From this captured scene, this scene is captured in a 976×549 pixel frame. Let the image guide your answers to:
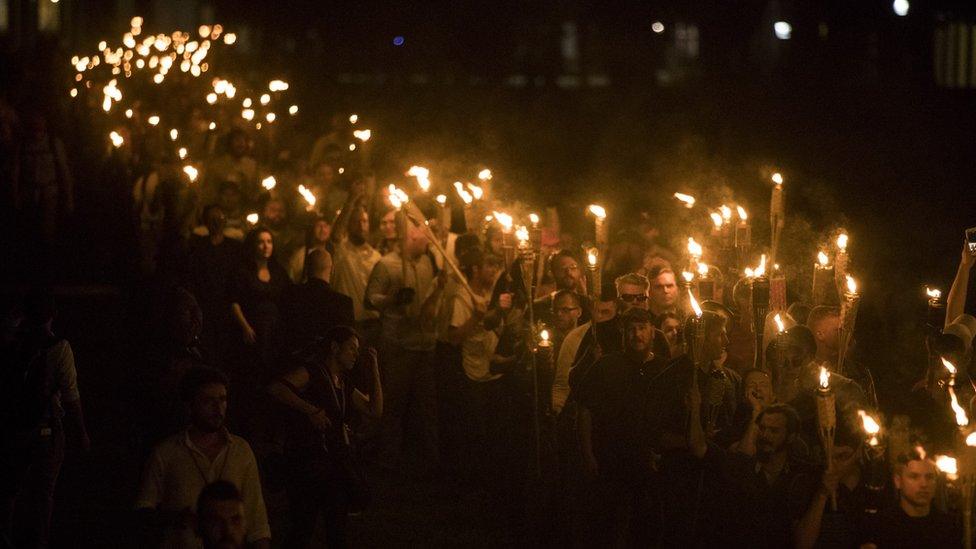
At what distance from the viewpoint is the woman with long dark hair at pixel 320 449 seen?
24.7 feet

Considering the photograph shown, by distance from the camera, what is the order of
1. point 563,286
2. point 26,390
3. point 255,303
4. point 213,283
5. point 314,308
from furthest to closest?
point 213,283
point 255,303
point 563,286
point 314,308
point 26,390

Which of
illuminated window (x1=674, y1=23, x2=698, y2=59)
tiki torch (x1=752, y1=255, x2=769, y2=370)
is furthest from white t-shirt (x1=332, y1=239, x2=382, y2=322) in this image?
illuminated window (x1=674, y1=23, x2=698, y2=59)

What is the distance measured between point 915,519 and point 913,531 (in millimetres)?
61

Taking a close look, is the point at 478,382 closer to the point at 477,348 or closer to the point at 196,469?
the point at 477,348

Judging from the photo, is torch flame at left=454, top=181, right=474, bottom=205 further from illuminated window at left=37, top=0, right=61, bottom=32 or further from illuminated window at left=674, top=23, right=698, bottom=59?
illuminated window at left=37, top=0, right=61, bottom=32

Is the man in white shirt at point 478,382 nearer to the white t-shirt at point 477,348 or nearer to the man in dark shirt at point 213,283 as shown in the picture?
the white t-shirt at point 477,348

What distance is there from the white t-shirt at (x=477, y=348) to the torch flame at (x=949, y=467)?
14.2ft

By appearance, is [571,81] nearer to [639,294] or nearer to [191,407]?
[639,294]

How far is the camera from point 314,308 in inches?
408

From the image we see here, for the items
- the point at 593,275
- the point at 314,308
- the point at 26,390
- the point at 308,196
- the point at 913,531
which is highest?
the point at 308,196

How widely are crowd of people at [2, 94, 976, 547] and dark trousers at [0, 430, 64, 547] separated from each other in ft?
0.04

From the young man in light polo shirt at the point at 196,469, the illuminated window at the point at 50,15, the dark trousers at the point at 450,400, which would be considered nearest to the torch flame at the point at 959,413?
the young man in light polo shirt at the point at 196,469

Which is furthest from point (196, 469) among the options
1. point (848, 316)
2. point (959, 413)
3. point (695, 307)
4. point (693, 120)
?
point (693, 120)

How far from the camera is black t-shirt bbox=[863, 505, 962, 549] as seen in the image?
7.28 meters
